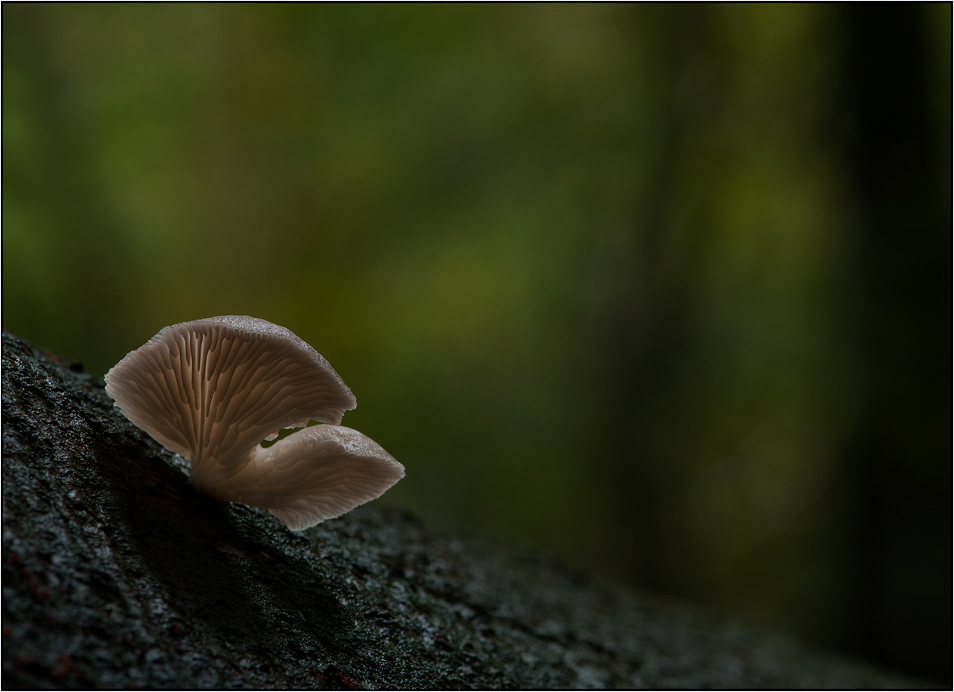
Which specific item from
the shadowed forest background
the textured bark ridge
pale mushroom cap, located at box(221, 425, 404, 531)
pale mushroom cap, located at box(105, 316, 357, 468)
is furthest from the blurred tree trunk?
pale mushroom cap, located at box(105, 316, 357, 468)

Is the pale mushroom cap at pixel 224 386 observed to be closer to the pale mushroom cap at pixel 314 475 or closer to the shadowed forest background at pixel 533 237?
the pale mushroom cap at pixel 314 475

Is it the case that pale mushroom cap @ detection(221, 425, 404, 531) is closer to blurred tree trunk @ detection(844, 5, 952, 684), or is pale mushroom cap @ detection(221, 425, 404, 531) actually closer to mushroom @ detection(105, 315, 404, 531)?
mushroom @ detection(105, 315, 404, 531)

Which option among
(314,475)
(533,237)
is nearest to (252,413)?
(314,475)

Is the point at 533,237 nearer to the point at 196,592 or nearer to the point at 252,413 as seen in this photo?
the point at 252,413

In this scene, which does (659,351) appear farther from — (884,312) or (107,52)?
(107,52)

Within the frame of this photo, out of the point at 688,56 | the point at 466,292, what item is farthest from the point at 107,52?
the point at 688,56

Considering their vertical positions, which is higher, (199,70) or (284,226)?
(199,70)
